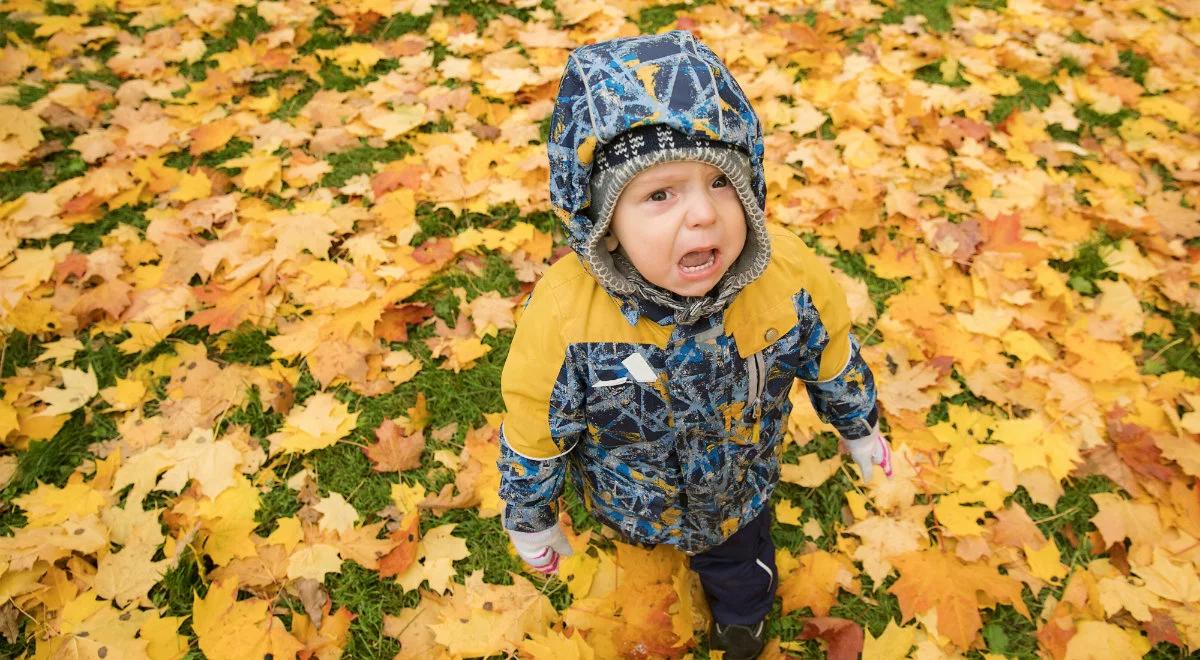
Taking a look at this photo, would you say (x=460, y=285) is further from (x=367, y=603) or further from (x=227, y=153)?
(x=227, y=153)

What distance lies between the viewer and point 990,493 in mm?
2338

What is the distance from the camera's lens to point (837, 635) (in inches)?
81.6

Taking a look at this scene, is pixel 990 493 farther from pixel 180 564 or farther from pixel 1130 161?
pixel 180 564

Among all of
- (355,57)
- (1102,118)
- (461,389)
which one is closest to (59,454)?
(461,389)

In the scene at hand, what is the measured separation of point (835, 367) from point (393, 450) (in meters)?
1.54

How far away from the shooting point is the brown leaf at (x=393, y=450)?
245 cm

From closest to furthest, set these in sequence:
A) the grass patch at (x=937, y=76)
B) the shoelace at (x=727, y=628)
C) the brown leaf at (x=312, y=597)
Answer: the shoelace at (x=727, y=628) < the brown leaf at (x=312, y=597) < the grass patch at (x=937, y=76)

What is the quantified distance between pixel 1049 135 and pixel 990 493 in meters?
2.25

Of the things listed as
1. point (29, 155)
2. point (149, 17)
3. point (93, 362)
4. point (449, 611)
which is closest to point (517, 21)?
point (149, 17)

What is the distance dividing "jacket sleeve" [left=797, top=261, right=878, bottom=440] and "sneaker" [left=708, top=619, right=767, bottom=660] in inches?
24.8

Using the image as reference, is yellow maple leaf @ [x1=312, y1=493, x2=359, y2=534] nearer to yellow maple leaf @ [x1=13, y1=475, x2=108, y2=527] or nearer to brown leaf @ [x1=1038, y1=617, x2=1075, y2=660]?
yellow maple leaf @ [x1=13, y1=475, x2=108, y2=527]

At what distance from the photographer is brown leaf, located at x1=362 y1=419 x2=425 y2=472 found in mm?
2451

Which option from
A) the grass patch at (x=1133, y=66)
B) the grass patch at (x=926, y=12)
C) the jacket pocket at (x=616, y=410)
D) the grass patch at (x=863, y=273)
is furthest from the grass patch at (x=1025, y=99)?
the jacket pocket at (x=616, y=410)

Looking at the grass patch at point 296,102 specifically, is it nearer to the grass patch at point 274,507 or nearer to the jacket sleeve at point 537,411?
the grass patch at point 274,507
